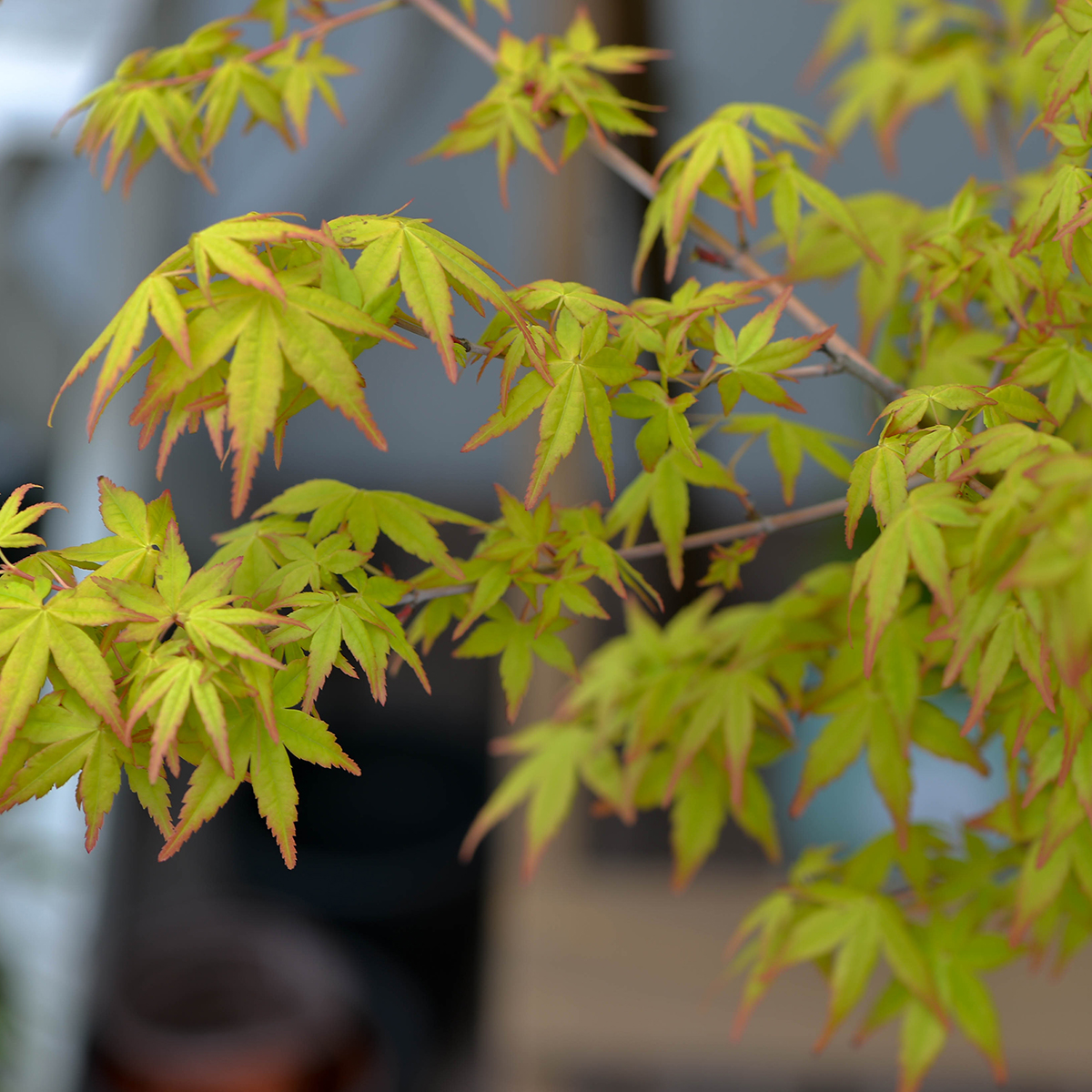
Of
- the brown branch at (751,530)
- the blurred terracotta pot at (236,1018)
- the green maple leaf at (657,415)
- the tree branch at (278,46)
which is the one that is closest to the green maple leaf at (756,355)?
the green maple leaf at (657,415)

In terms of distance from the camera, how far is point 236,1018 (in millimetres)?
1605

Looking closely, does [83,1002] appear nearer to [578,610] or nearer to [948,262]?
[578,610]

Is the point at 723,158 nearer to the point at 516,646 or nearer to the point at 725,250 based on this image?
the point at 725,250

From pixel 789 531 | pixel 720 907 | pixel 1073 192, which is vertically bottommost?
pixel 720 907

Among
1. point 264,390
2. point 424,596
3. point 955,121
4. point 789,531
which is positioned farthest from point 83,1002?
point 955,121

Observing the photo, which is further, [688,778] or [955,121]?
[955,121]

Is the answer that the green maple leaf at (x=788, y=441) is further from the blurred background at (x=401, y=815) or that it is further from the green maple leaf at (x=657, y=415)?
the blurred background at (x=401, y=815)

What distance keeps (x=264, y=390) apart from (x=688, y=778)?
1.63 ft

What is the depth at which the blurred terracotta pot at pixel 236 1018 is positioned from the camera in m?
1.41

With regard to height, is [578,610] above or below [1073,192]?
below

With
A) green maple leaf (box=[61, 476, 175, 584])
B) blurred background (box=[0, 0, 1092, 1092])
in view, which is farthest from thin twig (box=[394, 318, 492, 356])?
blurred background (box=[0, 0, 1092, 1092])

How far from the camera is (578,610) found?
1.69ft

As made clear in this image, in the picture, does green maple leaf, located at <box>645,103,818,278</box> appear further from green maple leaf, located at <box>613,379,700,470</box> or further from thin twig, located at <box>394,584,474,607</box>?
thin twig, located at <box>394,584,474,607</box>

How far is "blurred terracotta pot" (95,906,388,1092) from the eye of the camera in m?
1.41
